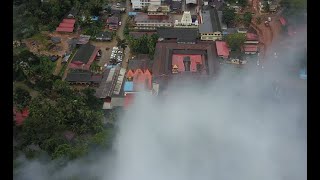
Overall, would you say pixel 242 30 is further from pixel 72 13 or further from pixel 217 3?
pixel 72 13

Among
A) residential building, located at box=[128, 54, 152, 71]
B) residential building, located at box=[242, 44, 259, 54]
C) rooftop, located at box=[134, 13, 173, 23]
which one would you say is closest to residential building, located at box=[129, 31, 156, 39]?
rooftop, located at box=[134, 13, 173, 23]

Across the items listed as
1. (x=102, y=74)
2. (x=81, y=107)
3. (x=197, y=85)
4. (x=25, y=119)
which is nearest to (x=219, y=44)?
(x=197, y=85)

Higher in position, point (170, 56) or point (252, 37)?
point (252, 37)

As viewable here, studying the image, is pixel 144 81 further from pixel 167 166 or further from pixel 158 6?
pixel 158 6

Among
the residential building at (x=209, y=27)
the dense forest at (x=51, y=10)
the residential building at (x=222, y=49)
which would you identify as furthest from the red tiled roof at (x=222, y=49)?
the dense forest at (x=51, y=10)

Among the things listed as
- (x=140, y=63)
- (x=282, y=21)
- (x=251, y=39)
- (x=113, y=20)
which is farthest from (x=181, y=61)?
(x=113, y=20)

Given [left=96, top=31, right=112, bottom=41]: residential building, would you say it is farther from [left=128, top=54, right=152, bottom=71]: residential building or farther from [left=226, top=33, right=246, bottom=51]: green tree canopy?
[left=226, top=33, right=246, bottom=51]: green tree canopy
